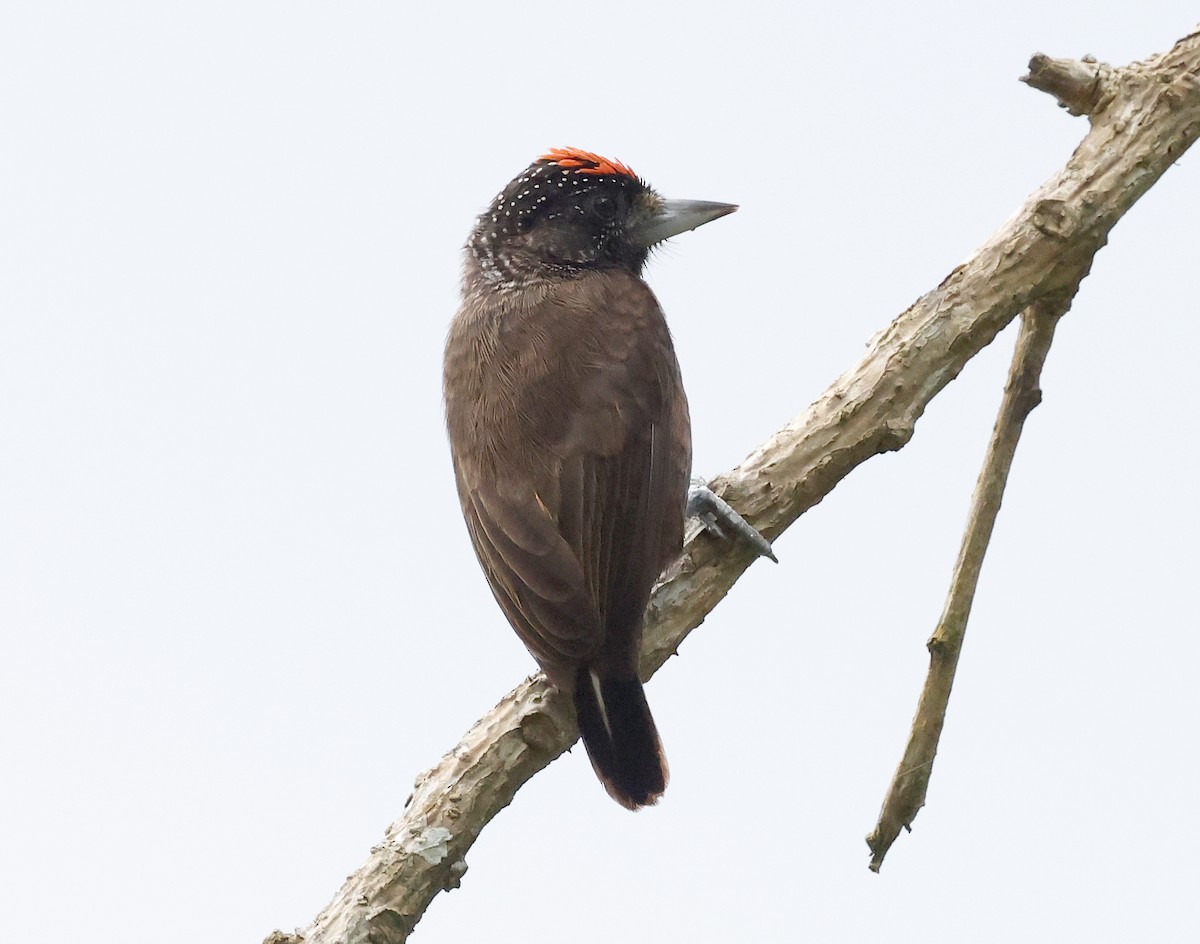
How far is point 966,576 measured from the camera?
4121mm

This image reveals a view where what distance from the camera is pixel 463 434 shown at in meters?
4.25

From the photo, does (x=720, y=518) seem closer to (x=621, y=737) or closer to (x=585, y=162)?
(x=621, y=737)

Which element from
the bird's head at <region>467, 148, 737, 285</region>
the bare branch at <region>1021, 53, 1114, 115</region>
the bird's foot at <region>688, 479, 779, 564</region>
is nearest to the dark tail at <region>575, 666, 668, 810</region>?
the bird's foot at <region>688, 479, 779, 564</region>

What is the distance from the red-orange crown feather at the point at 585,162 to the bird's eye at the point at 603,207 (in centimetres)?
9

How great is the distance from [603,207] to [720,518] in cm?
138

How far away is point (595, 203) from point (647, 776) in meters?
2.05

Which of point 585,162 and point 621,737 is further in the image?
point 585,162

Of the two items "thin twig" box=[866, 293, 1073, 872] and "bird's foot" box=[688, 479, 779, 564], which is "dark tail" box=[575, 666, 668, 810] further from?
"thin twig" box=[866, 293, 1073, 872]

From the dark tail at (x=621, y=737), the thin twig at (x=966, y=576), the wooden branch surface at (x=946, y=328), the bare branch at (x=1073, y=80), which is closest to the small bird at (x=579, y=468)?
the dark tail at (x=621, y=737)

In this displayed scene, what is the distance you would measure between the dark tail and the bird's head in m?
1.62

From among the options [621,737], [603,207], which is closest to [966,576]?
[621,737]

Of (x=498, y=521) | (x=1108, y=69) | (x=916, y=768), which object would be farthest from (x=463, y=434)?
(x=1108, y=69)

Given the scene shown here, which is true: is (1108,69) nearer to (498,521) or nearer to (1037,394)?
(1037,394)

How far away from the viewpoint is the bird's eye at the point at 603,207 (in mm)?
4930
